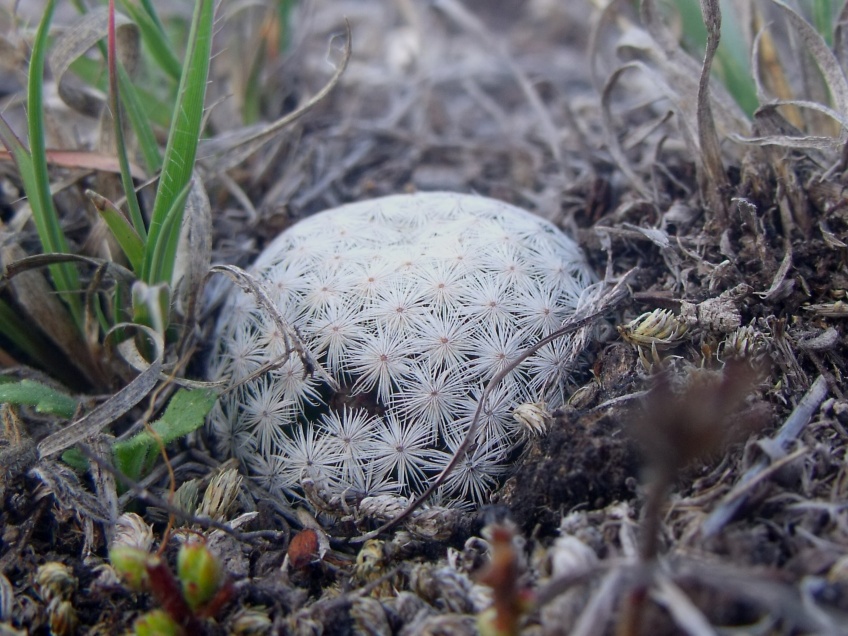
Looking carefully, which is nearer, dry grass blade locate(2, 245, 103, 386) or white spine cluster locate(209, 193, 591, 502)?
white spine cluster locate(209, 193, 591, 502)

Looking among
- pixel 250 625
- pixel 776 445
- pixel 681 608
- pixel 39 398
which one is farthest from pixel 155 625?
pixel 776 445

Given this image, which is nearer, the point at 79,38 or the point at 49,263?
the point at 49,263

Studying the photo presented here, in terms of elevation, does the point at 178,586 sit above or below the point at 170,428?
below

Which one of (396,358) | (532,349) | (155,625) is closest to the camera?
(155,625)

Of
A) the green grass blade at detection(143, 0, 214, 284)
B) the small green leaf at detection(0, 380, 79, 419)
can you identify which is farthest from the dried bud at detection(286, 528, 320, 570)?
the green grass blade at detection(143, 0, 214, 284)

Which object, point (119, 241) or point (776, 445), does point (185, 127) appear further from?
point (776, 445)

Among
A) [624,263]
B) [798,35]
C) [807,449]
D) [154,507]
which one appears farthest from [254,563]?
[798,35]

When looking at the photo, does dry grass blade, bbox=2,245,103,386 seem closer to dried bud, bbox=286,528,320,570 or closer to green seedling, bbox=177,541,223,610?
dried bud, bbox=286,528,320,570
